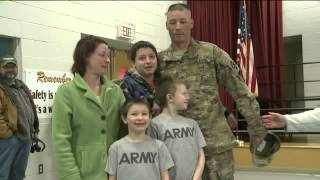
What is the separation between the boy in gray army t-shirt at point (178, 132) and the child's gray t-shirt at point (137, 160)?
0.09m

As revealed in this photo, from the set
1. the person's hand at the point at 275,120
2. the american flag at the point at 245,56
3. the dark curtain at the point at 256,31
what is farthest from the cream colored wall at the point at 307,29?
the person's hand at the point at 275,120

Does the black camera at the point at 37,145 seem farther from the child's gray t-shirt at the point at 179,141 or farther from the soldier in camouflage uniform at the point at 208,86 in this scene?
the child's gray t-shirt at the point at 179,141

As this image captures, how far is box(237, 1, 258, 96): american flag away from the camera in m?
5.47

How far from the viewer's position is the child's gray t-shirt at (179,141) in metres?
2.04

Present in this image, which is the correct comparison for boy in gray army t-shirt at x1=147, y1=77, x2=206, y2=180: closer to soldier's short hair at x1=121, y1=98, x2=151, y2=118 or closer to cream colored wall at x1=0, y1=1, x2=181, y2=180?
soldier's short hair at x1=121, y1=98, x2=151, y2=118

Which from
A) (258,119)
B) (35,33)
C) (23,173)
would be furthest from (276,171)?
(35,33)

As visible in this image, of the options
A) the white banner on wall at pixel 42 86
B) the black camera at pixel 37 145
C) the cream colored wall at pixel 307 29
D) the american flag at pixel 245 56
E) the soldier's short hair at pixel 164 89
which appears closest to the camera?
the soldier's short hair at pixel 164 89

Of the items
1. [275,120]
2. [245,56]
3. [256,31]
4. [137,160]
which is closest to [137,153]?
[137,160]

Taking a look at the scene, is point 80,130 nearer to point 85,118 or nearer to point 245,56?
point 85,118

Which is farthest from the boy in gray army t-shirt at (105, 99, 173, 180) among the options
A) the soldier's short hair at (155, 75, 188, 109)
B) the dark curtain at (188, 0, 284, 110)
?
the dark curtain at (188, 0, 284, 110)

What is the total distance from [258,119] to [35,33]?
2.67 m

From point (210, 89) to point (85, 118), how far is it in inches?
32.8

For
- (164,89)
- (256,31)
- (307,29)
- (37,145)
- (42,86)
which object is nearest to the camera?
(164,89)

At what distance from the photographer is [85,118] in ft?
6.17
